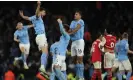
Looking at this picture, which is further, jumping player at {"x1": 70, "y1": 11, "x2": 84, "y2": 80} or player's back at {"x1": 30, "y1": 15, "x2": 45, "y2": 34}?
player's back at {"x1": 30, "y1": 15, "x2": 45, "y2": 34}

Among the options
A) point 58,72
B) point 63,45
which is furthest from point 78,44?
point 58,72

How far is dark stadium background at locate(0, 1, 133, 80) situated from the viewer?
21188mm

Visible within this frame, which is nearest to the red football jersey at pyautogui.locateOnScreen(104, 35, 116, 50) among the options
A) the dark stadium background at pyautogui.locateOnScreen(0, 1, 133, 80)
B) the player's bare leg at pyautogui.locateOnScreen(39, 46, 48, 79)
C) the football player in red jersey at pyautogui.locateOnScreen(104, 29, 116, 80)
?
the football player in red jersey at pyautogui.locateOnScreen(104, 29, 116, 80)

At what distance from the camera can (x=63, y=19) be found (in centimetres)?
2230

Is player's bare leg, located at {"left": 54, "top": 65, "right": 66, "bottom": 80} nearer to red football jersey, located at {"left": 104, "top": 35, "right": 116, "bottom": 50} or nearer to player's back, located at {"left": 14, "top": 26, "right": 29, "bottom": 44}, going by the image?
red football jersey, located at {"left": 104, "top": 35, "right": 116, "bottom": 50}

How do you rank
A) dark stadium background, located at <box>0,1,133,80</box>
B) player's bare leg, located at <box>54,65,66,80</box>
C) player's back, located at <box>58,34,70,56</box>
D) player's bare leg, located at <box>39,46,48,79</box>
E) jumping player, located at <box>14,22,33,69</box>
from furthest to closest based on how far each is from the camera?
dark stadium background, located at <box>0,1,133,80</box> → jumping player, located at <box>14,22,33,69</box> → player's bare leg, located at <box>39,46,48,79</box> → player's back, located at <box>58,34,70,56</box> → player's bare leg, located at <box>54,65,66,80</box>

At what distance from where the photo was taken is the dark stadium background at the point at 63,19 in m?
21.2

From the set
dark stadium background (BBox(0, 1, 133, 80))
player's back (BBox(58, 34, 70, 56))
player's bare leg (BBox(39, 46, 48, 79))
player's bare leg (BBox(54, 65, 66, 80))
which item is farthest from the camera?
dark stadium background (BBox(0, 1, 133, 80))

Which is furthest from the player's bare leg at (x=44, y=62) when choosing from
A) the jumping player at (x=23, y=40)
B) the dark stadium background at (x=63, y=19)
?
the dark stadium background at (x=63, y=19)

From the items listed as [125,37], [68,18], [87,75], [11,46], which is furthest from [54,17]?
[125,37]

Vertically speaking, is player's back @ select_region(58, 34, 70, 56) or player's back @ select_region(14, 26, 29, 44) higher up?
player's back @ select_region(14, 26, 29, 44)

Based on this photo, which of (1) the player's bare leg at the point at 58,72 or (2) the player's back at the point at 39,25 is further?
(2) the player's back at the point at 39,25

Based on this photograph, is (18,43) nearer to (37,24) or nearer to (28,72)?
(28,72)

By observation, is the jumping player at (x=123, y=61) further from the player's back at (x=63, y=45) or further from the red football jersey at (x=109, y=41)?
the player's back at (x=63, y=45)
